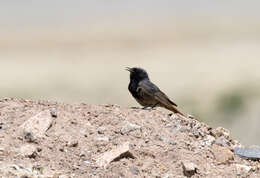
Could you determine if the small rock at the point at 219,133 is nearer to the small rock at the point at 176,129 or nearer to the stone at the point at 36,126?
the small rock at the point at 176,129

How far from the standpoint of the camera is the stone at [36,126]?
11.2 metres

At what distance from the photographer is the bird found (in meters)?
15.4

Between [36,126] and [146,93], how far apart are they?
422 centimetres

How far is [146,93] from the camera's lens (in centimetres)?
1535

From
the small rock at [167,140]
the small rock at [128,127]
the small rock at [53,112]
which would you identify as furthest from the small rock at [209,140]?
the small rock at [53,112]

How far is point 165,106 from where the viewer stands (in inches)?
609

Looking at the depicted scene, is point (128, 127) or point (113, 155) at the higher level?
point (128, 127)

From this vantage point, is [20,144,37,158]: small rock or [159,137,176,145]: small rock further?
[159,137,176,145]: small rock

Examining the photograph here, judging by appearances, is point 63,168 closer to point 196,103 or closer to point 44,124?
point 44,124

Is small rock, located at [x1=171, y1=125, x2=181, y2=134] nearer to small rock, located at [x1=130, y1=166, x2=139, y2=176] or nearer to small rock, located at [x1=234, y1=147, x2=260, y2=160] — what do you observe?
small rock, located at [x1=234, y1=147, x2=260, y2=160]

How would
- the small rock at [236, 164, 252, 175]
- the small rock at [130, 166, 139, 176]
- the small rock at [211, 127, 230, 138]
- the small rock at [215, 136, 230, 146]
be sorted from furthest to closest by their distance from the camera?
the small rock at [211, 127, 230, 138] → the small rock at [215, 136, 230, 146] → the small rock at [236, 164, 252, 175] → the small rock at [130, 166, 139, 176]

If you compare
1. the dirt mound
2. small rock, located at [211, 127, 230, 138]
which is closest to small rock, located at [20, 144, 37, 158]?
the dirt mound

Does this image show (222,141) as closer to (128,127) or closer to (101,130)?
(128,127)

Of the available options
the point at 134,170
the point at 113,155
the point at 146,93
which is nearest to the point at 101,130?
the point at 113,155
